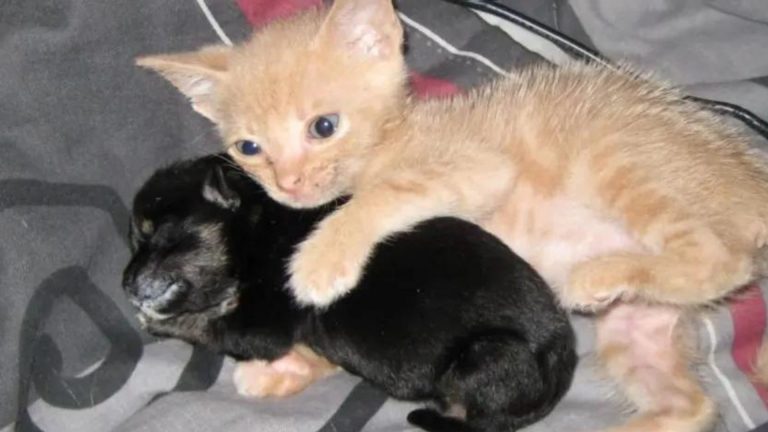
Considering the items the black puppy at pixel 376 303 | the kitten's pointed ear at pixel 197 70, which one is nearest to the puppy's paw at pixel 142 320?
the black puppy at pixel 376 303

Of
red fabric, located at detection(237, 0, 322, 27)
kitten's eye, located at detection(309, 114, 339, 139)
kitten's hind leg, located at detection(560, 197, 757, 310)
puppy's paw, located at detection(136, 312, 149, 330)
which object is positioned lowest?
puppy's paw, located at detection(136, 312, 149, 330)

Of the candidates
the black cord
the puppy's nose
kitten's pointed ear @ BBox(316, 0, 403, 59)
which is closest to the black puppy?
the puppy's nose

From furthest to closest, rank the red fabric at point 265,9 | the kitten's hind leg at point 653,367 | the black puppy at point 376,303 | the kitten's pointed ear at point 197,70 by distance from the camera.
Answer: the red fabric at point 265,9, the kitten's pointed ear at point 197,70, the kitten's hind leg at point 653,367, the black puppy at point 376,303

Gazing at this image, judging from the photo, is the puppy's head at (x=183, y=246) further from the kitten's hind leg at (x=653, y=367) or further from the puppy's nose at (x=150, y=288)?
the kitten's hind leg at (x=653, y=367)

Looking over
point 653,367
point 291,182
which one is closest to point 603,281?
point 653,367

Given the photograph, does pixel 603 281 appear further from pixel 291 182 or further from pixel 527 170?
pixel 291 182

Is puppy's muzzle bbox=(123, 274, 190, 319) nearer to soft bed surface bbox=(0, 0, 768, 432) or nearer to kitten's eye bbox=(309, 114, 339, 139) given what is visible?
soft bed surface bbox=(0, 0, 768, 432)

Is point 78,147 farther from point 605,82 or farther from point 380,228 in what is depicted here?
point 605,82
